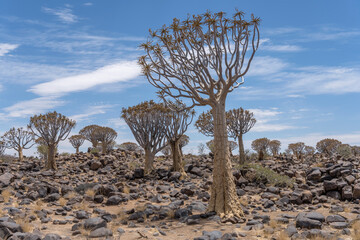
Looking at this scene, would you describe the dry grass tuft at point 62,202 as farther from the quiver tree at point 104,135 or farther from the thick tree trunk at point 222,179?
the quiver tree at point 104,135

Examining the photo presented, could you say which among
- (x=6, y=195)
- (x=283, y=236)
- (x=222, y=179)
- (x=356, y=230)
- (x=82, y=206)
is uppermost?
(x=222, y=179)

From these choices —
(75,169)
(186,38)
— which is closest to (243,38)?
(186,38)

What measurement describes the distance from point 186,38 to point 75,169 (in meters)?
14.5

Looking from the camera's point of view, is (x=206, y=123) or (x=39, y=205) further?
(x=206, y=123)

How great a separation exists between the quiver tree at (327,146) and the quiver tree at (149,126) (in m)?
27.1

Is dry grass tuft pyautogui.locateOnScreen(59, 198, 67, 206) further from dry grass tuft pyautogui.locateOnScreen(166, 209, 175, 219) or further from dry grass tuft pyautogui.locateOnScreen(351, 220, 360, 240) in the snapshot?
dry grass tuft pyautogui.locateOnScreen(351, 220, 360, 240)

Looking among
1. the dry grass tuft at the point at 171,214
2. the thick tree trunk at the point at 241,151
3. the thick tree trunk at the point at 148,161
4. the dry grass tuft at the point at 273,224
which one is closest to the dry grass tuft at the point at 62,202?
the dry grass tuft at the point at 171,214

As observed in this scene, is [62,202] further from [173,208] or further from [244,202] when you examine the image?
[244,202]

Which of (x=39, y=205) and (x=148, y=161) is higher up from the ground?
(x=148, y=161)

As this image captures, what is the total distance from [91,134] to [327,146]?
2964cm

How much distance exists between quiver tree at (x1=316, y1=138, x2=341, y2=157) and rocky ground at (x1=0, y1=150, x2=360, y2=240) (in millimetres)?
23302

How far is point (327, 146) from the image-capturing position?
133 ft

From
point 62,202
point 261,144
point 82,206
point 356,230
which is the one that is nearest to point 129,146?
point 261,144

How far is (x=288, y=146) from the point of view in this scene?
43750 millimetres
